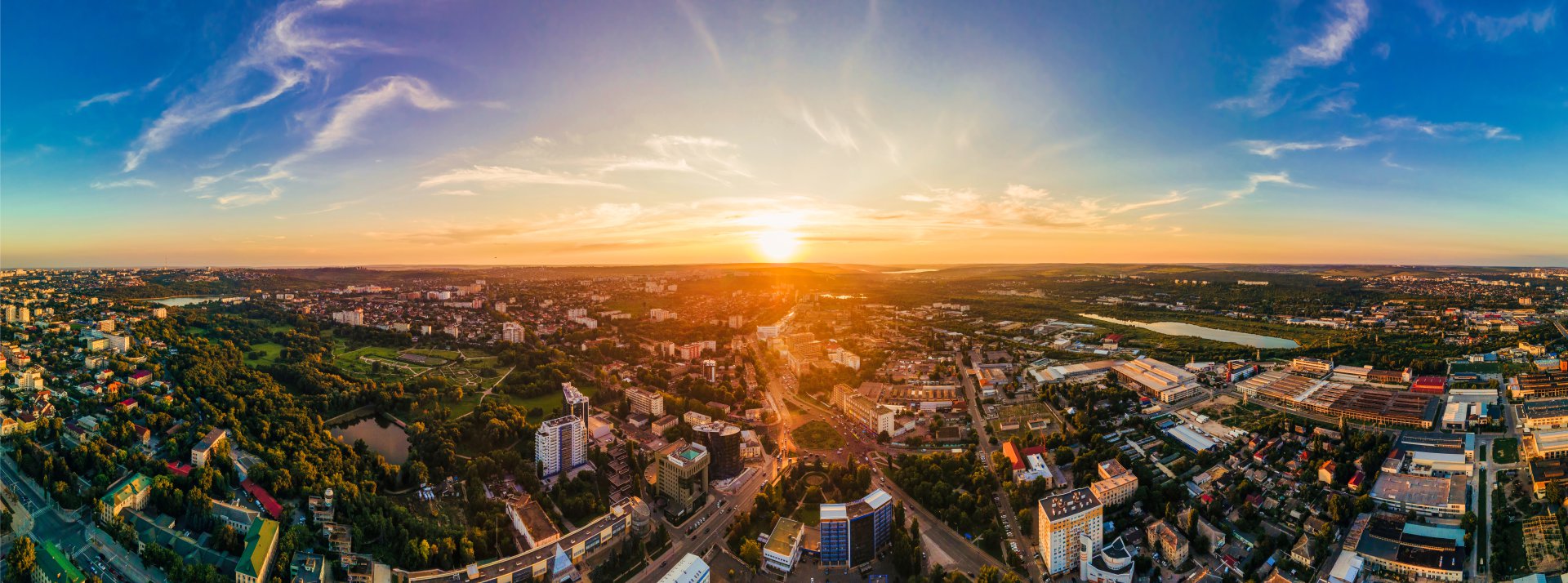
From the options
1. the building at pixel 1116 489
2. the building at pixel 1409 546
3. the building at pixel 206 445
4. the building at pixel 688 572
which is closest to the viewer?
the building at pixel 688 572

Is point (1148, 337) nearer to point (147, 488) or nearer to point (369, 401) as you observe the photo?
point (369, 401)

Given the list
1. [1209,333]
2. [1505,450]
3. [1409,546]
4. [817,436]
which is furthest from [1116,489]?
[1209,333]

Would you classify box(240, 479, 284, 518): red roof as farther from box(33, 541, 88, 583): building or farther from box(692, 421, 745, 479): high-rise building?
box(692, 421, 745, 479): high-rise building

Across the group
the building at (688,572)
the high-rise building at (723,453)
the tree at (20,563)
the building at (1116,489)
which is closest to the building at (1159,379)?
the building at (1116,489)

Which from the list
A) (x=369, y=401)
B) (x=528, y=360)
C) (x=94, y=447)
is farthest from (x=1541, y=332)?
(x=94, y=447)

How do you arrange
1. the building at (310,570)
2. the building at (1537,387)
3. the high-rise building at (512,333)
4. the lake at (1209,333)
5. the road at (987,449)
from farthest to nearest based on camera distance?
the lake at (1209,333) → the high-rise building at (512,333) → the building at (1537,387) → the road at (987,449) → the building at (310,570)

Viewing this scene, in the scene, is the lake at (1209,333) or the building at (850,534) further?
the lake at (1209,333)

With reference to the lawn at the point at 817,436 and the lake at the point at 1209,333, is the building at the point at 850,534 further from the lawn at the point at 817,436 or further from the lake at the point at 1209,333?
the lake at the point at 1209,333

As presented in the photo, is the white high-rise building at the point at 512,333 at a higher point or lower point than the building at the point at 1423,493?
higher
